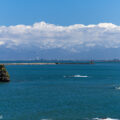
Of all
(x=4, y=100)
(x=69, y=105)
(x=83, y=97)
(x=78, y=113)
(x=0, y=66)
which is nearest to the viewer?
(x=78, y=113)

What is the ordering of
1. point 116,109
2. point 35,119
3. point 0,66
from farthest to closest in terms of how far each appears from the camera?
point 0,66
point 116,109
point 35,119

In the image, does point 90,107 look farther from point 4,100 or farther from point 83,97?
point 4,100

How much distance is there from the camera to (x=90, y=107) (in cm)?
6562

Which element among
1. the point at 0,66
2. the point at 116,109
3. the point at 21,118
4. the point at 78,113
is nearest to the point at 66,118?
the point at 78,113

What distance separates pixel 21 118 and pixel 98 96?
33377 millimetres

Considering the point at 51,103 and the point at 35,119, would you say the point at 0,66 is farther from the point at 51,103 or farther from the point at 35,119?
the point at 35,119

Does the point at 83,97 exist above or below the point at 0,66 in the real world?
below

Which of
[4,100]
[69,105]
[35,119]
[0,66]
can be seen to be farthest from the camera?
[0,66]

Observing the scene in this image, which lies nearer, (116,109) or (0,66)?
(116,109)

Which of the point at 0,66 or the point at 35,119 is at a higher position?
the point at 0,66

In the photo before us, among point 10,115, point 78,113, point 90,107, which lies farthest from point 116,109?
point 10,115

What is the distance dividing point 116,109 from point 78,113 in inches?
398

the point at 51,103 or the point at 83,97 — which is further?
the point at 83,97

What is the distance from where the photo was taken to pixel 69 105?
6794 centimetres
